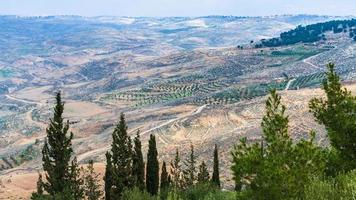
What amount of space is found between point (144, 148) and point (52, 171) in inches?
3658

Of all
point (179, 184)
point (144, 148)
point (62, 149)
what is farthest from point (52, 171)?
point (144, 148)

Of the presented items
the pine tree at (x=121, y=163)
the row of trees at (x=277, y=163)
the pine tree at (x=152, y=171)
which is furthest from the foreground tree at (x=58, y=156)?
the row of trees at (x=277, y=163)

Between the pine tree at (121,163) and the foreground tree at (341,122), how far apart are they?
2915 cm

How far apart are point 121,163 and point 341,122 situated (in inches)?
1215

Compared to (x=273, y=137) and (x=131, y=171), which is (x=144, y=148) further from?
(x=273, y=137)

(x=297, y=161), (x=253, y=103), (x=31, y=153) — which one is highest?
(x=297, y=161)

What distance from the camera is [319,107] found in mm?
39281

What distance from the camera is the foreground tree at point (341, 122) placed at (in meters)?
37.1

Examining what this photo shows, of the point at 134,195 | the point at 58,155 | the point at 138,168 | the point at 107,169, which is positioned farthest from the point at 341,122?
the point at 138,168

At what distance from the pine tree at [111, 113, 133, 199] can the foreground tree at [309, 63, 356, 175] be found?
2915 centimetres

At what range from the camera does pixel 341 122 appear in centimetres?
3734

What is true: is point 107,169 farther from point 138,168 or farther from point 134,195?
point 134,195

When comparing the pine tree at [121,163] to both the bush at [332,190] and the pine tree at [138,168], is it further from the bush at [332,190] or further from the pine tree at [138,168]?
the bush at [332,190]

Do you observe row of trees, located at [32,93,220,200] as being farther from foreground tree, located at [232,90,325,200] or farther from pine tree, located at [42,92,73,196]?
foreground tree, located at [232,90,325,200]
